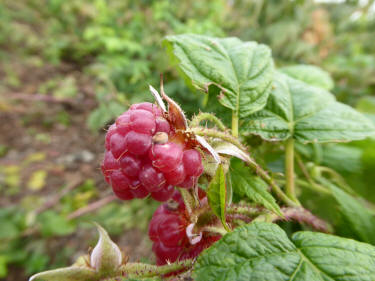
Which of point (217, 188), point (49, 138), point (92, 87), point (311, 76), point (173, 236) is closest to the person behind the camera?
point (217, 188)

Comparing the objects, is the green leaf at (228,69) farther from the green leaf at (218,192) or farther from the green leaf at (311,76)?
the green leaf at (311,76)

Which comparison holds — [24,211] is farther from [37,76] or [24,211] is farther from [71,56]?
[71,56]

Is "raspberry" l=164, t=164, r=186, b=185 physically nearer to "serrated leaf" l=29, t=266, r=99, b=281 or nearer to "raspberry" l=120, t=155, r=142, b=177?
"raspberry" l=120, t=155, r=142, b=177

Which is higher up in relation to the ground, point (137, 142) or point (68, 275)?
point (137, 142)

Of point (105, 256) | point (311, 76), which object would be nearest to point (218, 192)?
point (105, 256)

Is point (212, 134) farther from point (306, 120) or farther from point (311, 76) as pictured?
point (311, 76)

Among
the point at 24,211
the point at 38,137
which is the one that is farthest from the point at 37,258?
the point at 38,137

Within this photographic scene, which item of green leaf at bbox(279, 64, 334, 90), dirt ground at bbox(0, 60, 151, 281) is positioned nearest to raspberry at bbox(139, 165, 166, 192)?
green leaf at bbox(279, 64, 334, 90)
